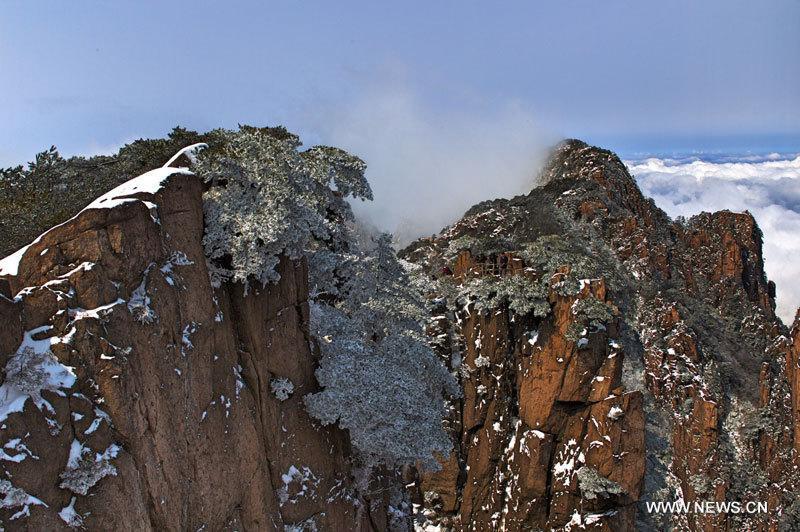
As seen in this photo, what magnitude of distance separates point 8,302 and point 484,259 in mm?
28017

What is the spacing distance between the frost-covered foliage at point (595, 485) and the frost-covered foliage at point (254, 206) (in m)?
20.4

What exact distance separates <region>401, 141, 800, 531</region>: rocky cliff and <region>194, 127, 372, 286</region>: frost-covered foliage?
959 cm

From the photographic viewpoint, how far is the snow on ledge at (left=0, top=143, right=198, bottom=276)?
10586mm

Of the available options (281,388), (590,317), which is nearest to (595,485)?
(590,317)

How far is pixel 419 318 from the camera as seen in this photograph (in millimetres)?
18094

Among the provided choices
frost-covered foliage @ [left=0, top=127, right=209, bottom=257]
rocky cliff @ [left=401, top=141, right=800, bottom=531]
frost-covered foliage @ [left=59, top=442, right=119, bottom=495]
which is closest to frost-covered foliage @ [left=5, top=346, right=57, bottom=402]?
frost-covered foliage @ [left=59, top=442, right=119, bottom=495]

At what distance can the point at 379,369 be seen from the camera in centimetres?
1595

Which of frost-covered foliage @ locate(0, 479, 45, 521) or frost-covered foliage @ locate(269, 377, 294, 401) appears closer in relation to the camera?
frost-covered foliage @ locate(0, 479, 45, 521)

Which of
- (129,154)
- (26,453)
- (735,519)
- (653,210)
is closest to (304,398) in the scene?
(26,453)

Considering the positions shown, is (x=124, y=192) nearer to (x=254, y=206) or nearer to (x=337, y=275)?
(x=254, y=206)

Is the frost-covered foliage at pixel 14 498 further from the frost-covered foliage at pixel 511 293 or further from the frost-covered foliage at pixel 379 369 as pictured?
the frost-covered foliage at pixel 511 293

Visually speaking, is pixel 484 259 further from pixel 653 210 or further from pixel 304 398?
pixel 653 210

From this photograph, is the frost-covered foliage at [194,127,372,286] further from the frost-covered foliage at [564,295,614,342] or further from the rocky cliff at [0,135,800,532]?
the frost-covered foliage at [564,295,614,342]

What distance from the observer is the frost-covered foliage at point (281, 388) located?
14602 millimetres
